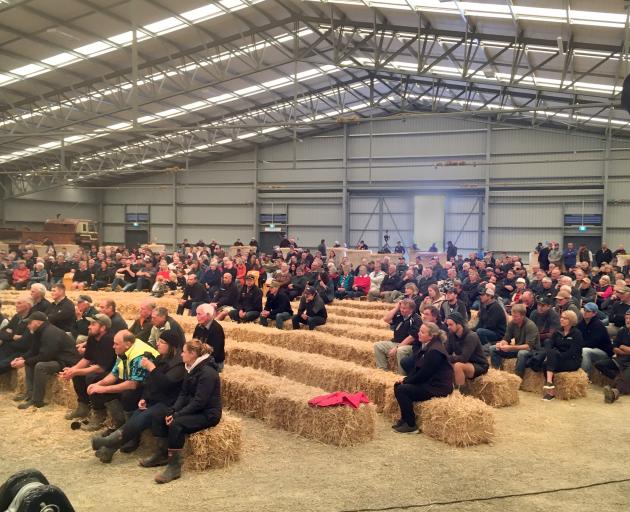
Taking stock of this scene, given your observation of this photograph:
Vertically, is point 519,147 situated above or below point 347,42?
below

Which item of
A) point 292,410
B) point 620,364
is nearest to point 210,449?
point 292,410

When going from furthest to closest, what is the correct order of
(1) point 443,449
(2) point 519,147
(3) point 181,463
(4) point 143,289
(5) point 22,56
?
→ (2) point 519,147, (4) point 143,289, (5) point 22,56, (1) point 443,449, (3) point 181,463

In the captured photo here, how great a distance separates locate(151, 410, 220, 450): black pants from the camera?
4.34 meters

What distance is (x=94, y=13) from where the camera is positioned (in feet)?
35.7

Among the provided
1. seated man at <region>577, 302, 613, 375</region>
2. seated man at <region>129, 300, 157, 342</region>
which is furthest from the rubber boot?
seated man at <region>577, 302, 613, 375</region>

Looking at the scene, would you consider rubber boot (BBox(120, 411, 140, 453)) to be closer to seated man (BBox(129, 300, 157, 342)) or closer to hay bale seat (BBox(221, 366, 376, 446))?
hay bale seat (BBox(221, 366, 376, 446))

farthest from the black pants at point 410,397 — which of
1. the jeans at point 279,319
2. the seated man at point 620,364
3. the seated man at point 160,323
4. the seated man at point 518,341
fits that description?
the jeans at point 279,319

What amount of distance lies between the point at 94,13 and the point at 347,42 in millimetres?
6739

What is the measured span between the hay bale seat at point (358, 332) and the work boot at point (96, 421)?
407 centimetres

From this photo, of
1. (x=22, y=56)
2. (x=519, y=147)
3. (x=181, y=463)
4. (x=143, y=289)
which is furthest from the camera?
(x=519, y=147)

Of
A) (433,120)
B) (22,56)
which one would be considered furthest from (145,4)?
(433,120)

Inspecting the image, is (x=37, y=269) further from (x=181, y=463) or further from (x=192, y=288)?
(x=181, y=463)

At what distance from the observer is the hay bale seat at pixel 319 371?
6.07 metres

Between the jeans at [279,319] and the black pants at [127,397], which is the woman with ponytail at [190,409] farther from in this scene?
the jeans at [279,319]
